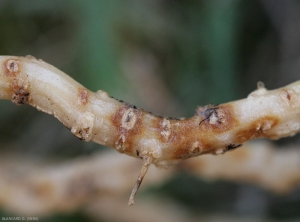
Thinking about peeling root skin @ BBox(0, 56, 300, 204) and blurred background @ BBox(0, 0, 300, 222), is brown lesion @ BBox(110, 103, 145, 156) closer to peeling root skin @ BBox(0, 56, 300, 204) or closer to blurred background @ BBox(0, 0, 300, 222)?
peeling root skin @ BBox(0, 56, 300, 204)

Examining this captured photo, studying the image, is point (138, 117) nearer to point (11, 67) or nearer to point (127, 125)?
point (127, 125)

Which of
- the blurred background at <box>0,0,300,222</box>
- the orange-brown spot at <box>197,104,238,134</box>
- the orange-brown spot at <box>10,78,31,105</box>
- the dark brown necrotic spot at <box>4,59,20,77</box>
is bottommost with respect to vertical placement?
the orange-brown spot at <box>10,78,31,105</box>

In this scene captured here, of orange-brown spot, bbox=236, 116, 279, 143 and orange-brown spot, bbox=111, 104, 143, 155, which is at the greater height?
orange-brown spot, bbox=236, 116, 279, 143

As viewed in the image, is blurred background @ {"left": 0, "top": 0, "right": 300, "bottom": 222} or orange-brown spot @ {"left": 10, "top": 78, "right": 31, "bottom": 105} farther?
blurred background @ {"left": 0, "top": 0, "right": 300, "bottom": 222}

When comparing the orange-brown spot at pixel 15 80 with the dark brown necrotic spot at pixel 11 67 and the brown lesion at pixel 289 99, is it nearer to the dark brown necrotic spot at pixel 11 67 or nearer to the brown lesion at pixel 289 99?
the dark brown necrotic spot at pixel 11 67

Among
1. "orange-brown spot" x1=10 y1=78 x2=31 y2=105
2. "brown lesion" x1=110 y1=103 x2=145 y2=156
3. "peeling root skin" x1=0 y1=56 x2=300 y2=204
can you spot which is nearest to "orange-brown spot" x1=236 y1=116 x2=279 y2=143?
"peeling root skin" x1=0 y1=56 x2=300 y2=204

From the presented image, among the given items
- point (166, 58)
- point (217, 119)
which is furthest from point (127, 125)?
point (166, 58)
